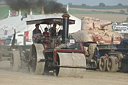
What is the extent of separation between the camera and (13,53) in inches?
669

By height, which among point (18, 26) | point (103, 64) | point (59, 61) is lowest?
point (103, 64)

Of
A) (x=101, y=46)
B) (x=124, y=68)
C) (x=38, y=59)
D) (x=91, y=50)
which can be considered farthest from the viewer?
(x=101, y=46)

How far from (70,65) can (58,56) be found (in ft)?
2.13

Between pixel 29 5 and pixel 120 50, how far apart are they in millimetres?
6374

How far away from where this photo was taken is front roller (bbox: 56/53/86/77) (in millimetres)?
13242

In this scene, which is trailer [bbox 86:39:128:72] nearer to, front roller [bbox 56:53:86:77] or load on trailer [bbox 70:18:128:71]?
load on trailer [bbox 70:18:128:71]

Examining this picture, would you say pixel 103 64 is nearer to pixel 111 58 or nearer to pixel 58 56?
pixel 111 58

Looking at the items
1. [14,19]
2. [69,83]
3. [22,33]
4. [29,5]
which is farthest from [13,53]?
[14,19]

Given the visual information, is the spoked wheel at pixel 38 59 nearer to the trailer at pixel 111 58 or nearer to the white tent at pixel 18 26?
the trailer at pixel 111 58

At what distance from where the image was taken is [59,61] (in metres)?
13.3

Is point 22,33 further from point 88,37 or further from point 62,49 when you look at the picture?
point 62,49

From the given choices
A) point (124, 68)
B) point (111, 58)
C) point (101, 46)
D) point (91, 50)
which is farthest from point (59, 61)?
point (101, 46)

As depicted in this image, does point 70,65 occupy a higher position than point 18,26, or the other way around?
point 18,26

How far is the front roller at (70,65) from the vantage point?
1324 centimetres
